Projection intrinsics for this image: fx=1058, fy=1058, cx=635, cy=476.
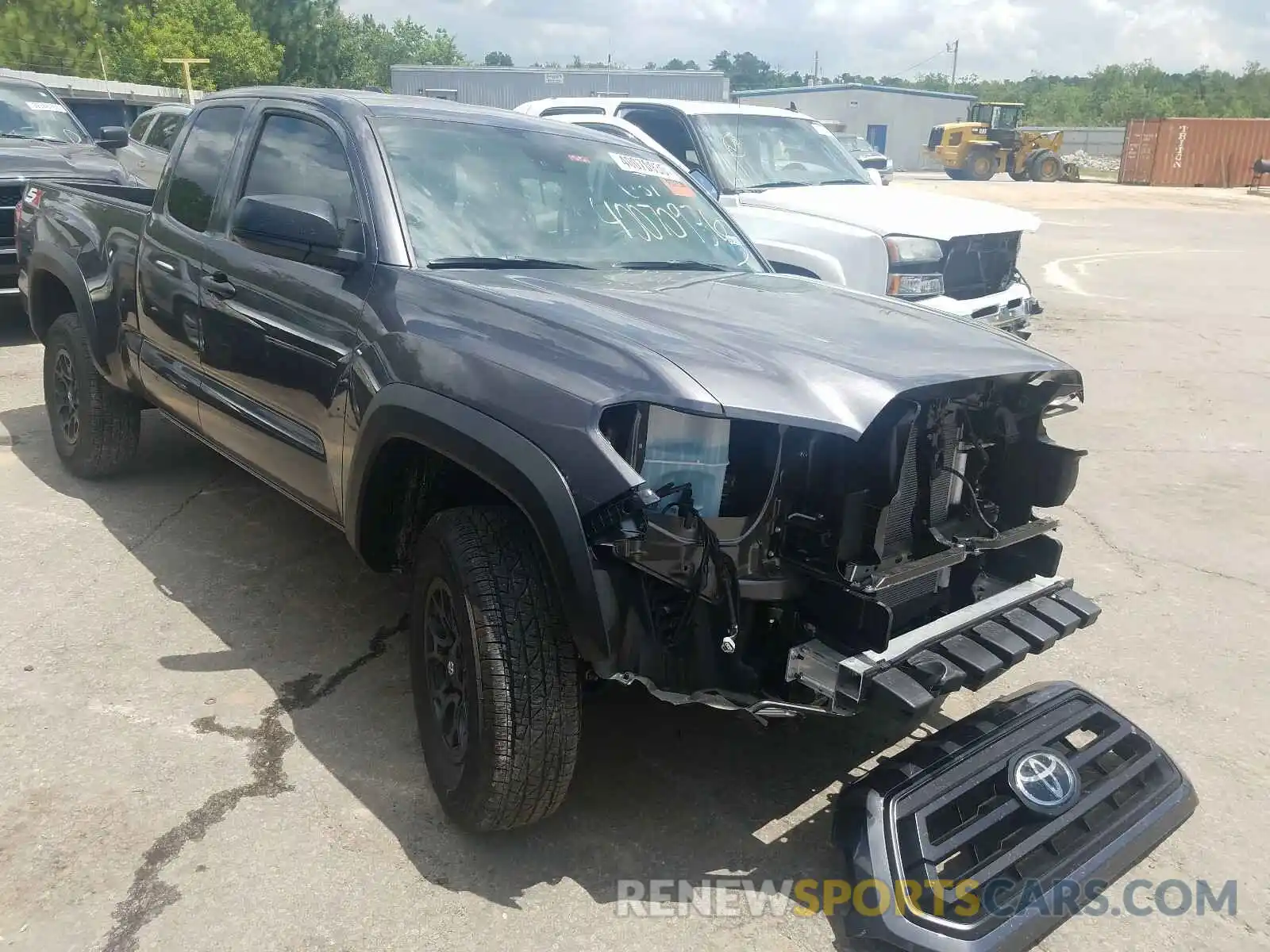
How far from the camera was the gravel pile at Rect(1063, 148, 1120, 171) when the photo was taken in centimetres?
4808

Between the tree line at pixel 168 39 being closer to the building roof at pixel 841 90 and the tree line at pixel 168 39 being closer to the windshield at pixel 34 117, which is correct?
the building roof at pixel 841 90

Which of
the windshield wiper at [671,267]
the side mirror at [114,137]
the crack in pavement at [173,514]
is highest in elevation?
the side mirror at [114,137]

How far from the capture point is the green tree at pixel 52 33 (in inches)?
1588

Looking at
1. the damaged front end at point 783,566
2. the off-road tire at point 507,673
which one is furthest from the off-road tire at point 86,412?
the damaged front end at point 783,566

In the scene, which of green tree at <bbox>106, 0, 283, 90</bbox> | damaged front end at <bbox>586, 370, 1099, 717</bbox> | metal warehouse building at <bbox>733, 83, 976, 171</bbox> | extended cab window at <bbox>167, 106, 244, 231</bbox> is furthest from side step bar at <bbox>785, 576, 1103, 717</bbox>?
metal warehouse building at <bbox>733, 83, 976, 171</bbox>

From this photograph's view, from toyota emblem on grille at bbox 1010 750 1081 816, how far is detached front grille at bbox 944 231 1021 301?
4.63 metres

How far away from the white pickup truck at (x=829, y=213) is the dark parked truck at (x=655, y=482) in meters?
2.96

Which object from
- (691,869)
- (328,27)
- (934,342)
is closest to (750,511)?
(934,342)

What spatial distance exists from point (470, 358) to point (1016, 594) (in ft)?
5.12

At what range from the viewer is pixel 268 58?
166 feet

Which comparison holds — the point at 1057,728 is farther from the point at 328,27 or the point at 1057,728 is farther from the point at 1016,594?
the point at 328,27

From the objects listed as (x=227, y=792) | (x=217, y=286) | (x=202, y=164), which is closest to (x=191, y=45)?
(x=202, y=164)

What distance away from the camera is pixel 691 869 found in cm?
268

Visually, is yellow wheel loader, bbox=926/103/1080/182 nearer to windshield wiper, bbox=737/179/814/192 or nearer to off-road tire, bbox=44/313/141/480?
windshield wiper, bbox=737/179/814/192
